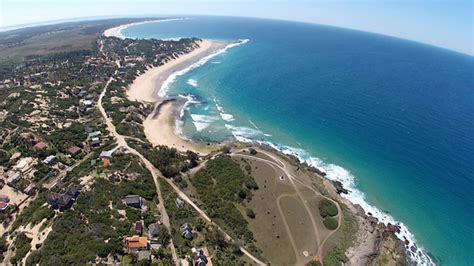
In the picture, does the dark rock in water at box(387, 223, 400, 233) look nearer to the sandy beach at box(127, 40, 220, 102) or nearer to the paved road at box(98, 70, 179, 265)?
the paved road at box(98, 70, 179, 265)

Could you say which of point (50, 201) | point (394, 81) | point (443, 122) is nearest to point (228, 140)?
point (50, 201)

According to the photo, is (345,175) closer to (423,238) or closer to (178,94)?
(423,238)

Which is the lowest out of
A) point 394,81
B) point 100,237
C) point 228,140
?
point 394,81

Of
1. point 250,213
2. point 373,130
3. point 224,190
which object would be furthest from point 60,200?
point 373,130

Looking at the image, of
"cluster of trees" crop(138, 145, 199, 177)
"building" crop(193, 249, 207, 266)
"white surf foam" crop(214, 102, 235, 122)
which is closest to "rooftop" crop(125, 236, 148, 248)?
"building" crop(193, 249, 207, 266)

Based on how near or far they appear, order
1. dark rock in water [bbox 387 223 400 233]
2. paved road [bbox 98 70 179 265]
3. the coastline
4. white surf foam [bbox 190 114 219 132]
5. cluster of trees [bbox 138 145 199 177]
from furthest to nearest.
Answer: white surf foam [bbox 190 114 219 132], cluster of trees [bbox 138 145 199 177], dark rock in water [bbox 387 223 400 233], the coastline, paved road [bbox 98 70 179 265]

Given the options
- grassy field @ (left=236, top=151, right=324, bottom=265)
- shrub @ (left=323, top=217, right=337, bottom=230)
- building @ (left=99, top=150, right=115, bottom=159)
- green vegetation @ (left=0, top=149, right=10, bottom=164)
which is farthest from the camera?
building @ (left=99, top=150, right=115, bottom=159)
